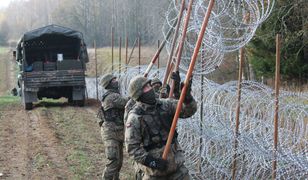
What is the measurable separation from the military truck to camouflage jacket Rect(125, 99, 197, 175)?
11473mm

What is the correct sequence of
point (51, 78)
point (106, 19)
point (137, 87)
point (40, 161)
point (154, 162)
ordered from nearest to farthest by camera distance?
point (154, 162), point (137, 87), point (40, 161), point (51, 78), point (106, 19)

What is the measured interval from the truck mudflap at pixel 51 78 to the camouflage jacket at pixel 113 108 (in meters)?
9.06

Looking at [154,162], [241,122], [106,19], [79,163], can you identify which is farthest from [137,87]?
[106,19]

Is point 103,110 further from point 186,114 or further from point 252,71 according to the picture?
point 252,71

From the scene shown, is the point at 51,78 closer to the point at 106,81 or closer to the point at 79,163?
the point at 79,163

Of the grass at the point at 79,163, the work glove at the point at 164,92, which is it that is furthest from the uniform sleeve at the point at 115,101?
the grass at the point at 79,163

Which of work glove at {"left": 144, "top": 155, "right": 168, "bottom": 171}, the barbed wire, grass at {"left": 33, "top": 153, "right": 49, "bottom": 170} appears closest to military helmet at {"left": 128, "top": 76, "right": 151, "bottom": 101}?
work glove at {"left": 144, "top": 155, "right": 168, "bottom": 171}

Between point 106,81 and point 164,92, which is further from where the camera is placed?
point 106,81

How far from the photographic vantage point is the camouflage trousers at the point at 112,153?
6930 mm

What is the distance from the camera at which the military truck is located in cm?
1576

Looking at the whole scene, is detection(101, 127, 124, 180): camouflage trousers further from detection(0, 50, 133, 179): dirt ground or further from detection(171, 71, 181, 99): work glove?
detection(171, 71, 181, 99): work glove

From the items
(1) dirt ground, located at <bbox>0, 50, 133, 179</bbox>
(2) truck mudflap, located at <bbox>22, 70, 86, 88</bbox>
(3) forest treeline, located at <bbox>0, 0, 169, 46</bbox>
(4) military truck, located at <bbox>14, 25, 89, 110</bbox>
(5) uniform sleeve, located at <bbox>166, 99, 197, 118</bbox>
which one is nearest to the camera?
(5) uniform sleeve, located at <bbox>166, 99, 197, 118</bbox>

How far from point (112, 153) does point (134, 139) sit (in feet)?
7.88

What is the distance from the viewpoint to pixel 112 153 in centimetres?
695
